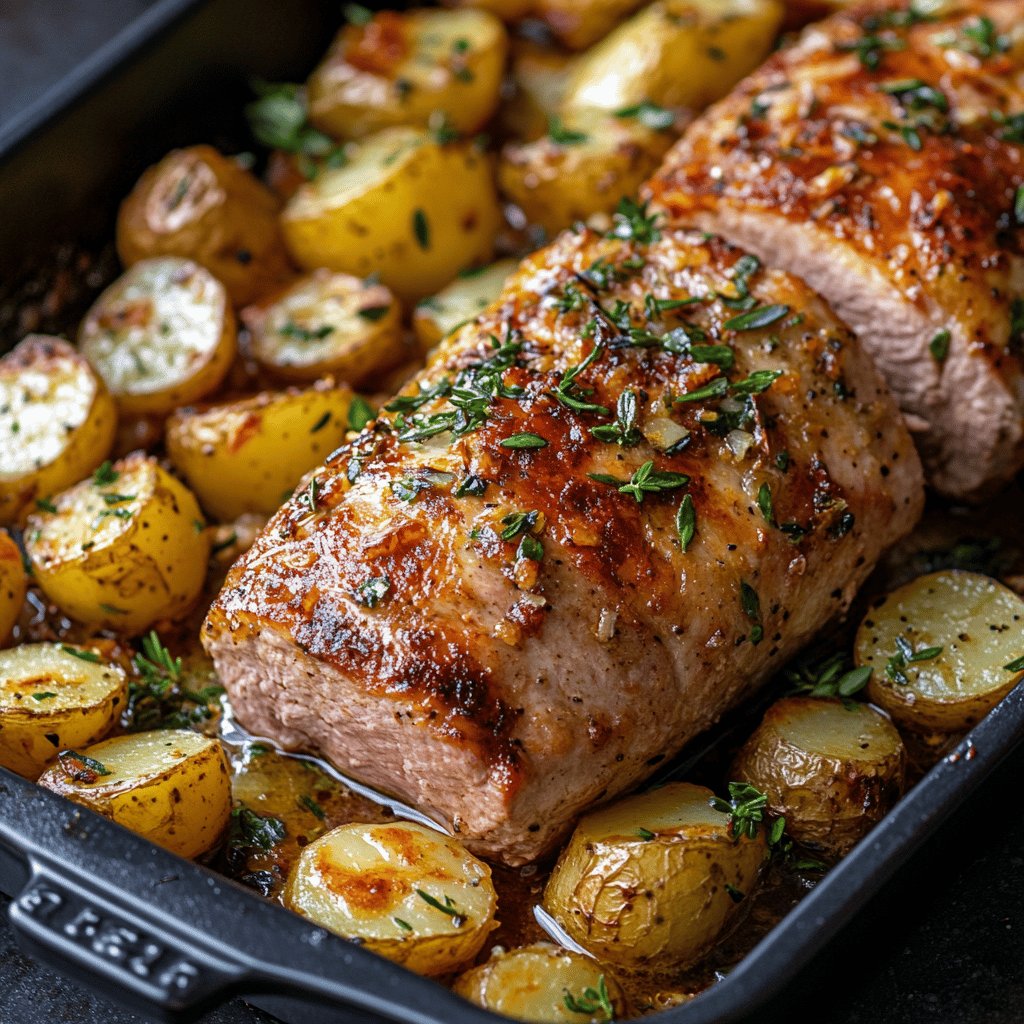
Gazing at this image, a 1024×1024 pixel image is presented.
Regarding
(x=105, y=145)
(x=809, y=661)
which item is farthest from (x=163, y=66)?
(x=809, y=661)

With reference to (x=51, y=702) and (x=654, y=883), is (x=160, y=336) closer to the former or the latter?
(x=51, y=702)

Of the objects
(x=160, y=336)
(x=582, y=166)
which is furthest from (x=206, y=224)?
(x=582, y=166)

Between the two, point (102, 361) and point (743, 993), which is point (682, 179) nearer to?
point (102, 361)

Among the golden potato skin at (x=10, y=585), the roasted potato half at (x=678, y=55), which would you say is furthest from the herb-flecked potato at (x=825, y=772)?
the roasted potato half at (x=678, y=55)

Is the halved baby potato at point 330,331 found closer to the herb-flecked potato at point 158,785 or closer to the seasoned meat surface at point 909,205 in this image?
the seasoned meat surface at point 909,205

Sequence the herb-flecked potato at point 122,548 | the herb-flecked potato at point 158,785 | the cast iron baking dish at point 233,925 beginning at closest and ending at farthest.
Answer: the cast iron baking dish at point 233,925 < the herb-flecked potato at point 158,785 < the herb-flecked potato at point 122,548

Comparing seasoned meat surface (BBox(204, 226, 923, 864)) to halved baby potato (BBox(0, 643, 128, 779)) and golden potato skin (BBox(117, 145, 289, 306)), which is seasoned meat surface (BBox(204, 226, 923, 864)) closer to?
halved baby potato (BBox(0, 643, 128, 779))

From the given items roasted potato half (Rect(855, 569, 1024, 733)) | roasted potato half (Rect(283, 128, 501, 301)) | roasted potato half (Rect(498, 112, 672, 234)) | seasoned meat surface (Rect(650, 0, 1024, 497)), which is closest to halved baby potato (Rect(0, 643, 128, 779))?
roasted potato half (Rect(283, 128, 501, 301))
